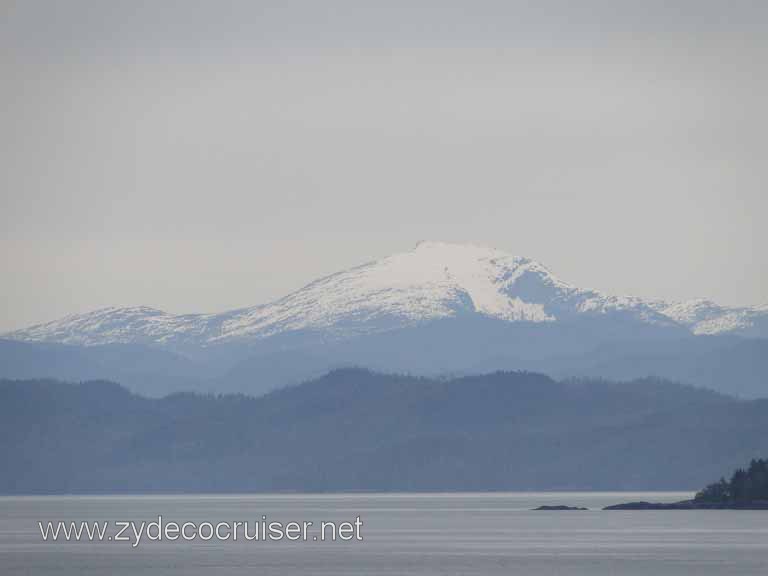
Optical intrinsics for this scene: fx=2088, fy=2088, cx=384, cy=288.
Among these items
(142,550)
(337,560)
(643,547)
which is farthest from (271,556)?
(643,547)

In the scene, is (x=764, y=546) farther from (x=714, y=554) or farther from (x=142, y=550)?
(x=142, y=550)

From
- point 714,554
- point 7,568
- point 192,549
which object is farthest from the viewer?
point 192,549

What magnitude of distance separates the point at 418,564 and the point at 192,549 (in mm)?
30885

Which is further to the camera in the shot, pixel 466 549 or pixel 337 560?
pixel 466 549

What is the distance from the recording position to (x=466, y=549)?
7805 inches

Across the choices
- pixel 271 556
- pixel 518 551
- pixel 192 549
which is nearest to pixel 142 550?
pixel 192 549

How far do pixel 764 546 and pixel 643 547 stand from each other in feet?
38.5

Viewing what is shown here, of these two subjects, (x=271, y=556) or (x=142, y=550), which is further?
(x=142, y=550)

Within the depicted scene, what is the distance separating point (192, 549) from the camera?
197125 mm

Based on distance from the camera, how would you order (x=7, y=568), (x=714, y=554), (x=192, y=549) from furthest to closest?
(x=192, y=549)
(x=714, y=554)
(x=7, y=568)

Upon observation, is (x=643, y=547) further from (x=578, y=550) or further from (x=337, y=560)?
(x=337, y=560)

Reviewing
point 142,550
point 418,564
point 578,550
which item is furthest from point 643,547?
point 142,550

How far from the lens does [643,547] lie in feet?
650

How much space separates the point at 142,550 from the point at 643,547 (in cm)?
4775
